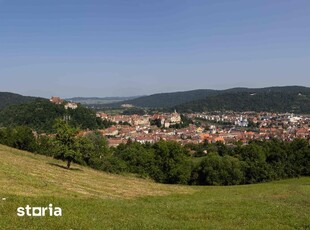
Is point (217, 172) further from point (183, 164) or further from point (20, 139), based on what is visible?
point (20, 139)

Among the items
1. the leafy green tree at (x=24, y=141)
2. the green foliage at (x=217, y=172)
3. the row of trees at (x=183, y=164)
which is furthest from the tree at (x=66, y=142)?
the leafy green tree at (x=24, y=141)

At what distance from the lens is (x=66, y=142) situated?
53.7 m

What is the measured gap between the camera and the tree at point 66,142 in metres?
52.3

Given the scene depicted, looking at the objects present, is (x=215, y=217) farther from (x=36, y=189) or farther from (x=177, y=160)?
(x=177, y=160)

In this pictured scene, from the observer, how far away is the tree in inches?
2058

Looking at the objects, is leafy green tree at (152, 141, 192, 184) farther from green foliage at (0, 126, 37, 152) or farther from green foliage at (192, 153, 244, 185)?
green foliage at (0, 126, 37, 152)

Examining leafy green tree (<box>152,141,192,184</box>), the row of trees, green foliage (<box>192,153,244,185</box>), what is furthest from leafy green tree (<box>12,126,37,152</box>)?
green foliage (<box>192,153,244,185</box>)

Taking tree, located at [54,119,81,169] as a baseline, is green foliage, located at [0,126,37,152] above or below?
below

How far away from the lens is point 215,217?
77.7 ft

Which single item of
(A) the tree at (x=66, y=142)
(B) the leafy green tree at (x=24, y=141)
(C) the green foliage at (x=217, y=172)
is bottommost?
(C) the green foliage at (x=217, y=172)

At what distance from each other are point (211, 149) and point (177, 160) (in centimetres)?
6587

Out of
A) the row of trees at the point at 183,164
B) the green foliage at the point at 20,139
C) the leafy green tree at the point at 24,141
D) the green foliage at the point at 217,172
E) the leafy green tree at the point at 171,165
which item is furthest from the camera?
the leafy green tree at the point at 24,141

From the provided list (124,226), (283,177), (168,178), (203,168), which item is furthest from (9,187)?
(283,177)

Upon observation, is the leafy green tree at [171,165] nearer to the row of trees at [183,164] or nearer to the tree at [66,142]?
the row of trees at [183,164]
